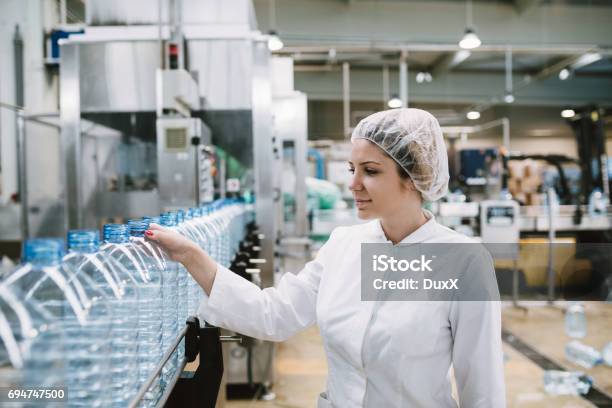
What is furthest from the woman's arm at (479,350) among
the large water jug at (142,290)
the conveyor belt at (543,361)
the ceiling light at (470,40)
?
the ceiling light at (470,40)

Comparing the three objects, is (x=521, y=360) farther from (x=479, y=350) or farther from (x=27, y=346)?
(x=27, y=346)

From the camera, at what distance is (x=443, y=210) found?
221 inches

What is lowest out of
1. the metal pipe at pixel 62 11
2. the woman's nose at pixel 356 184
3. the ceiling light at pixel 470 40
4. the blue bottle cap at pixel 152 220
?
the blue bottle cap at pixel 152 220

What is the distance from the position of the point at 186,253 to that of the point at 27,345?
0.50 metres

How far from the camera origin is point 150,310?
1153mm

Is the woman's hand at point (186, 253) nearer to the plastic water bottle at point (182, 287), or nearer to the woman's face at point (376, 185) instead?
the plastic water bottle at point (182, 287)

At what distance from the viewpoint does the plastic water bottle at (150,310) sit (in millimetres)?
1025

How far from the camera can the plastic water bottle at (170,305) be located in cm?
115

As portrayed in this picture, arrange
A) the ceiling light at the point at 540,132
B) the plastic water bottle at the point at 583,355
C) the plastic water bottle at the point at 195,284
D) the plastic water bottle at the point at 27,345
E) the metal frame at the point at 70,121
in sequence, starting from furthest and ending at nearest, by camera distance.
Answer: the ceiling light at the point at 540,132 < the plastic water bottle at the point at 583,355 < the metal frame at the point at 70,121 < the plastic water bottle at the point at 195,284 < the plastic water bottle at the point at 27,345

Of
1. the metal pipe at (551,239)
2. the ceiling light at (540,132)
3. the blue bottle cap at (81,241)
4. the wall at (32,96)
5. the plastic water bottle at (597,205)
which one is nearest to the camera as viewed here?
the blue bottle cap at (81,241)

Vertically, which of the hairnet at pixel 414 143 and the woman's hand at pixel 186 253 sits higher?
the hairnet at pixel 414 143

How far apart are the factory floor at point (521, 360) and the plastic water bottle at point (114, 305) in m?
2.23

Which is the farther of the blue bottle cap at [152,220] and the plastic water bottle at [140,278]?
the blue bottle cap at [152,220]

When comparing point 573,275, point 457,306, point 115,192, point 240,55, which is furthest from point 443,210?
point 457,306
